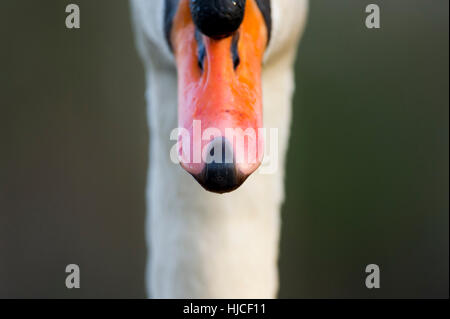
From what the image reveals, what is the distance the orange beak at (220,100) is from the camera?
0.84 metres

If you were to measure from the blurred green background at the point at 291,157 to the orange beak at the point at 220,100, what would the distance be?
7.79 feet

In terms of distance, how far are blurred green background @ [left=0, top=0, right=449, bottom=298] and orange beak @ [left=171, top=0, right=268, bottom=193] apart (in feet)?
7.79

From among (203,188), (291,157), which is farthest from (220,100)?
(291,157)

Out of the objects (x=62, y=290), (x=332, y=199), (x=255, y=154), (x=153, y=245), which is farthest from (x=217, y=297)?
(x=332, y=199)

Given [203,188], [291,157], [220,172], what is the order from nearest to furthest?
[220,172]
[203,188]
[291,157]

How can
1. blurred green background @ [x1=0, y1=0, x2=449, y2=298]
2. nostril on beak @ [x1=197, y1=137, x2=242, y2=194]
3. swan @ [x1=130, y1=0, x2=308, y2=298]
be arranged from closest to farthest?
nostril on beak @ [x1=197, y1=137, x2=242, y2=194] < swan @ [x1=130, y1=0, x2=308, y2=298] < blurred green background @ [x1=0, y1=0, x2=449, y2=298]

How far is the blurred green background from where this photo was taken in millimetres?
3426

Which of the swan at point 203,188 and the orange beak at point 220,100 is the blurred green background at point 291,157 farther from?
the orange beak at point 220,100

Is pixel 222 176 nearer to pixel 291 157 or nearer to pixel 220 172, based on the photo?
pixel 220 172

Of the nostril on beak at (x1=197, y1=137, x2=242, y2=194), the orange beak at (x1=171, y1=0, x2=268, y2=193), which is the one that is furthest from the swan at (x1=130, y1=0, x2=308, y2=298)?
the nostril on beak at (x1=197, y1=137, x2=242, y2=194)

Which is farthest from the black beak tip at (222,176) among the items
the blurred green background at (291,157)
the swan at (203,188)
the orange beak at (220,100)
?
the blurred green background at (291,157)

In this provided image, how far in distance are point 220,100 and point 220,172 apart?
0.13 metres

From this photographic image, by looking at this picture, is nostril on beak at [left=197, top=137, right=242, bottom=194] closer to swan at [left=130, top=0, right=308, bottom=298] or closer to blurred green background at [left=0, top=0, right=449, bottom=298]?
swan at [left=130, top=0, right=308, bottom=298]

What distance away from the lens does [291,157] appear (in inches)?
135
